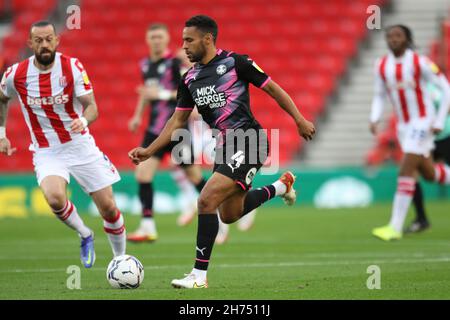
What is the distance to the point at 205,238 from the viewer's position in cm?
759

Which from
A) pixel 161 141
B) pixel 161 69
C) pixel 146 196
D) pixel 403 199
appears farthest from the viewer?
pixel 161 69

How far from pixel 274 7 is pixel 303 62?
6.49 feet

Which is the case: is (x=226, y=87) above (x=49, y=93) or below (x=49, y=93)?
above

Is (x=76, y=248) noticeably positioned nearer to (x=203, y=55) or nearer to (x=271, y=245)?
(x=271, y=245)

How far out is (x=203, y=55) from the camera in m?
7.89

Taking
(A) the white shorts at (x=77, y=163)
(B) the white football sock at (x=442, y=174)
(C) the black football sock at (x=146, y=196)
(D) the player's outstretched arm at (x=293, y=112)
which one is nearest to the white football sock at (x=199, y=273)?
(D) the player's outstretched arm at (x=293, y=112)

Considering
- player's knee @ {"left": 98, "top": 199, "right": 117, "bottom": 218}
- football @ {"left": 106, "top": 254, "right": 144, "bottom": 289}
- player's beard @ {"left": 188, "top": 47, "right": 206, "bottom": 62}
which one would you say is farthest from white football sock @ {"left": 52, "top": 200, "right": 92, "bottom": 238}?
player's beard @ {"left": 188, "top": 47, "right": 206, "bottom": 62}

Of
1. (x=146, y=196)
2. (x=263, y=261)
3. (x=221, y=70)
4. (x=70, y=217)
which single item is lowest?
(x=263, y=261)

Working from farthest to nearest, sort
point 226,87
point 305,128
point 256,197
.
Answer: point 256,197
point 226,87
point 305,128

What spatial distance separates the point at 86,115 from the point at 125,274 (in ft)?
5.98

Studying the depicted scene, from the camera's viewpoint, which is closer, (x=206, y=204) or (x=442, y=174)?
(x=206, y=204)

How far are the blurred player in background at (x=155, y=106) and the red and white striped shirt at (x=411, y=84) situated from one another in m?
2.65

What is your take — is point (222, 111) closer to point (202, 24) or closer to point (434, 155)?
point (202, 24)

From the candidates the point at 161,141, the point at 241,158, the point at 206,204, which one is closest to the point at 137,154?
the point at 161,141
